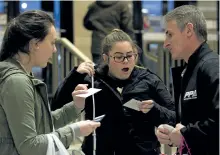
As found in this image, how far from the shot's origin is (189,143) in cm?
249

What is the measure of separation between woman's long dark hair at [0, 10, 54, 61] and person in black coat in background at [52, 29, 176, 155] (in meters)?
0.89

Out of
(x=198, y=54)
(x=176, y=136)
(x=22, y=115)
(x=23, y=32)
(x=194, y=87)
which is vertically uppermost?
(x=23, y=32)

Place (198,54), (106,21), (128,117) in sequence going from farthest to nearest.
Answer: (106,21) < (128,117) < (198,54)

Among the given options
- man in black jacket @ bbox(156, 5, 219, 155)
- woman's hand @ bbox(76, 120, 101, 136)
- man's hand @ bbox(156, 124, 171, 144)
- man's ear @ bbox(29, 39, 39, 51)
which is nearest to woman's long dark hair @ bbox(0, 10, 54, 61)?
man's ear @ bbox(29, 39, 39, 51)

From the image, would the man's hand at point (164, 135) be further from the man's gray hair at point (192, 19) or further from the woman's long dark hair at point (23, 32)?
the woman's long dark hair at point (23, 32)

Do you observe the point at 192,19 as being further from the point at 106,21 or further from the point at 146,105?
the point at 106,21

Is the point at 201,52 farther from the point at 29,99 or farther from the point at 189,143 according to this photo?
the point at 29,99

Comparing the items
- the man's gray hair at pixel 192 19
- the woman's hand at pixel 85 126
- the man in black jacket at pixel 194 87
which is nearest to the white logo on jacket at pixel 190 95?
the man in black jacket at pixel 194 87

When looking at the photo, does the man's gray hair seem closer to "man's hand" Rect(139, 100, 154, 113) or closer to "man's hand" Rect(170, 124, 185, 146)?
"man's hand" Rect(170, 124, 185, 146)

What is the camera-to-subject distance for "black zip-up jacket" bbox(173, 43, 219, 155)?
2.39 meters

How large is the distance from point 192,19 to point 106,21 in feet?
14.3

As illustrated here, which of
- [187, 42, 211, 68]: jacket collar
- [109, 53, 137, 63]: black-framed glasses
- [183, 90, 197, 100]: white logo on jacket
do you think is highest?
[187, 42, 211, 68]: jacket collar

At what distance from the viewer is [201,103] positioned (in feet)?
8.10

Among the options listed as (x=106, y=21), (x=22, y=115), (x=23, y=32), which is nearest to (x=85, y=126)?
(x=22, y=115)
